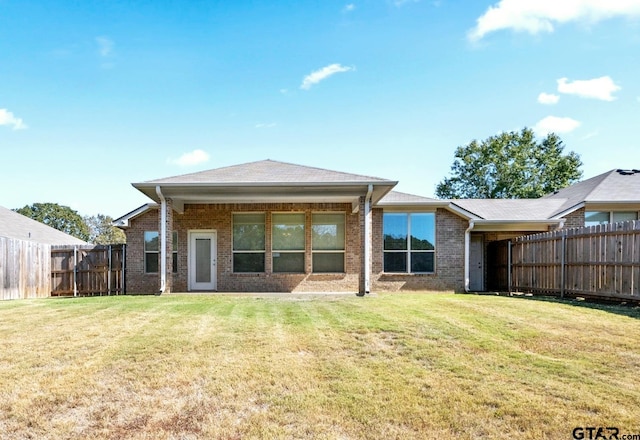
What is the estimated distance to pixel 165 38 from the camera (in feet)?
40.8

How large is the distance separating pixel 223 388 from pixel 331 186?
7733mm

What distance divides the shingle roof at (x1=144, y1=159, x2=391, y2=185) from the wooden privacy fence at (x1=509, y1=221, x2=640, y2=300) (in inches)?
206

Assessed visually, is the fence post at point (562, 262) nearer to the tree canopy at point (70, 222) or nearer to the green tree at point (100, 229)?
the tree canopy at point (70, 222)

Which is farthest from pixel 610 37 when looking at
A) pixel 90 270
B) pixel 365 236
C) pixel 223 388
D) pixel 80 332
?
pixel 90 270

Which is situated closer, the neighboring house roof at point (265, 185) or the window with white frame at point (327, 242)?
the neighboring house roof at point (265, 185)

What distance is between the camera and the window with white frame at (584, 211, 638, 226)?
14.9 meters

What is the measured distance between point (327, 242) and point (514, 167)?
A: 92.6 feet

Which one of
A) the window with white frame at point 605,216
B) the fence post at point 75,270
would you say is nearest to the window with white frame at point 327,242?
the fence post at point 75,270

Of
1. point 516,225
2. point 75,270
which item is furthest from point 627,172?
point 75,270

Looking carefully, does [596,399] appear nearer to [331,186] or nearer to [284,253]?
[331,186]

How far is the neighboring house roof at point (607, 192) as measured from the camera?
47.9 ft

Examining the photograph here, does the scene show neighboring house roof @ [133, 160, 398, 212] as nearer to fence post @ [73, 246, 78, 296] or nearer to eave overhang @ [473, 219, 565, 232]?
fence post @ [73, 246, 78, 296]

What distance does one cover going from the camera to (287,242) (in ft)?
46.0

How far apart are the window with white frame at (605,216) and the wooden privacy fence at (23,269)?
18.7m
